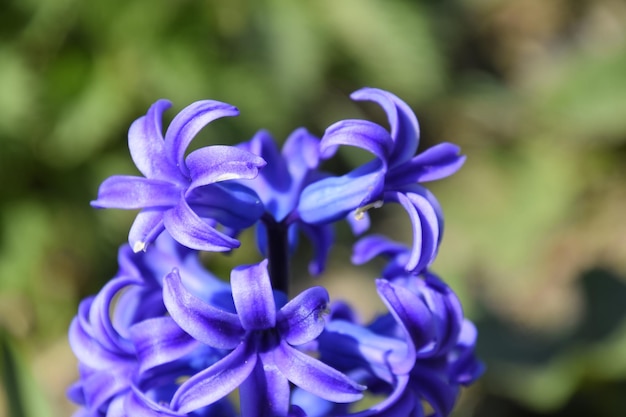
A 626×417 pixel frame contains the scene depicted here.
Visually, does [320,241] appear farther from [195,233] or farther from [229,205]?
[195,233]

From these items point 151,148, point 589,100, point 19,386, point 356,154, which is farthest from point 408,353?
point 589,100

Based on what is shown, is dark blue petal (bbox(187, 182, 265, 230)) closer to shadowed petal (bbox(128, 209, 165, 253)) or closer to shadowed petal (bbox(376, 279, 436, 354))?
shadowed petal (bbox(128, 209, 165, 253))

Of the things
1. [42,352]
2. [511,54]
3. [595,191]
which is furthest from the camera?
[511,54]

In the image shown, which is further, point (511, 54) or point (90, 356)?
point (511, 54)

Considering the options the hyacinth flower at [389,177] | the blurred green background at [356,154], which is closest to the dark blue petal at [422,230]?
the hyacinth flower at [389,177]

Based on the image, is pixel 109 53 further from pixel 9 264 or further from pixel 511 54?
pixel 511 54

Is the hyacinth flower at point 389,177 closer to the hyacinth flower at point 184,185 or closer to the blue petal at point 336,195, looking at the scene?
the blue petal at point 336,195

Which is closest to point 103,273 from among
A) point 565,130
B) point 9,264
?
point 9,264
